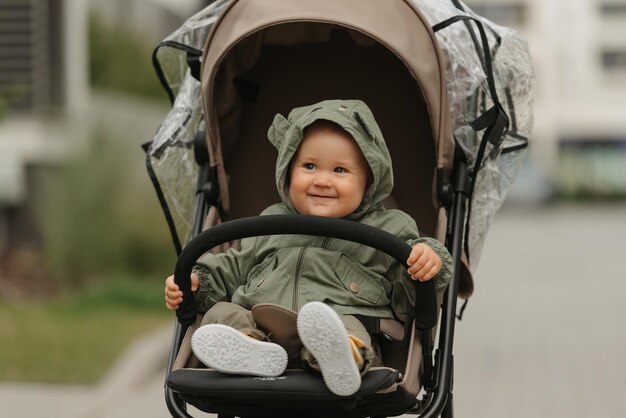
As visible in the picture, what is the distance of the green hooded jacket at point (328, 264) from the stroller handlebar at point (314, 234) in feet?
0.40

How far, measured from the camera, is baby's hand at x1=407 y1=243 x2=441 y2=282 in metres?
3.44

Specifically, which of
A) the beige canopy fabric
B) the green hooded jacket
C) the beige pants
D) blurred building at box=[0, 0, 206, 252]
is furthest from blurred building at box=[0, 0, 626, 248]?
the beige pants

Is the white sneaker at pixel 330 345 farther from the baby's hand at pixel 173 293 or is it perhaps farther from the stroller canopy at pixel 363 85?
the stroller canopy at pixel 363 85

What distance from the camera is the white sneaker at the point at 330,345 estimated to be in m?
3.12

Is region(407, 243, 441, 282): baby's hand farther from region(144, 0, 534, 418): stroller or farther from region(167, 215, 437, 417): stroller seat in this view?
region(144, 0, 534, 418): stroller

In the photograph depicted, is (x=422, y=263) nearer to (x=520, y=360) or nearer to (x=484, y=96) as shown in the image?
(x=484, y=96)

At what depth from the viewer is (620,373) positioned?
800 centimetres

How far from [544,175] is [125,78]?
79.0ft

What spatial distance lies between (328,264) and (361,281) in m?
0.12

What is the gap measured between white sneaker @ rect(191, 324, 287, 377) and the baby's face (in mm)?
646

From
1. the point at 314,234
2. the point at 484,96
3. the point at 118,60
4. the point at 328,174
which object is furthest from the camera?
the point at 118,60

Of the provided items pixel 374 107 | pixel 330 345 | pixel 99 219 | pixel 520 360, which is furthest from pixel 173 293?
pixel 99 219

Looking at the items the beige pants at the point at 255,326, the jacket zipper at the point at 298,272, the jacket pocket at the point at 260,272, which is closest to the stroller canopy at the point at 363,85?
the jacket zipper at the point at 298,272

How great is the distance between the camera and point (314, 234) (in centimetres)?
345
